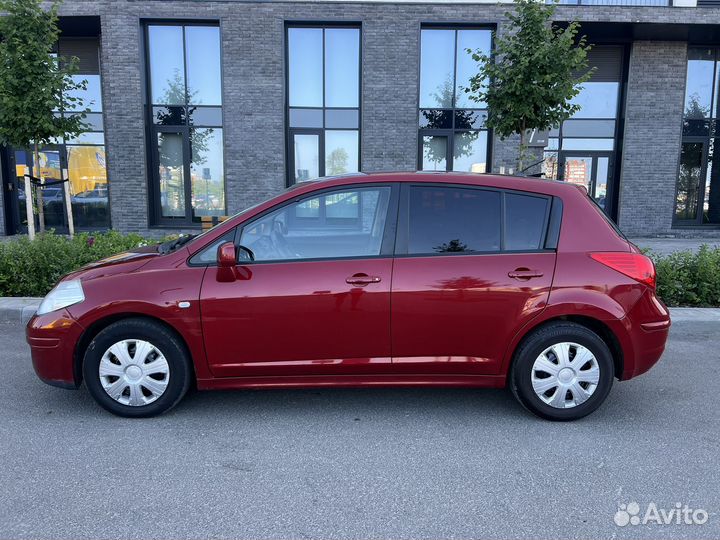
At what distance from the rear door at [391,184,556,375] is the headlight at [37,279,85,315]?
2238 mm

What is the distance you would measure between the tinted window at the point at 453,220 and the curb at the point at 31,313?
356 centimetres

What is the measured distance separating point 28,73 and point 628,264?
9.01 meters

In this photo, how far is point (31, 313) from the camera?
236 inches

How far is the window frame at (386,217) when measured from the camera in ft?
12.1

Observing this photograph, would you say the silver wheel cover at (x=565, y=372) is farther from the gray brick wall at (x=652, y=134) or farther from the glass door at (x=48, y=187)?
the glass door at (x=48, y=187)

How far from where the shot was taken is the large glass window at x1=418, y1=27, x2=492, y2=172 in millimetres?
13875

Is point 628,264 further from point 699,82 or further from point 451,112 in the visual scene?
point 699,82

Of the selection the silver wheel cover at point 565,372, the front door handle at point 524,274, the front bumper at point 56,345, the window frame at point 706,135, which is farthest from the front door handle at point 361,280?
the window frame at point 706,135

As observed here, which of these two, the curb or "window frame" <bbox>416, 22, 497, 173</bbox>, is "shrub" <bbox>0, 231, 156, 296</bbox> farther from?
"window frame" <bbox>416, 22, 497, 173</bbox>

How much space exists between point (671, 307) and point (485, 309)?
4231 millimetres

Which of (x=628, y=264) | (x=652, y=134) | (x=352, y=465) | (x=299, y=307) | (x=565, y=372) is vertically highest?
(x=652, y=134)

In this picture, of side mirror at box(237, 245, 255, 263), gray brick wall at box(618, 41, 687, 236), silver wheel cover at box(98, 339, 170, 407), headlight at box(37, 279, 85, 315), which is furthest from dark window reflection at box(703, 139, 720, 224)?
headlight at box(37, 279, 85, 315)

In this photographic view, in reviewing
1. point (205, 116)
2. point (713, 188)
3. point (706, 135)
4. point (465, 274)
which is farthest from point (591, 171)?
point (465, 274)

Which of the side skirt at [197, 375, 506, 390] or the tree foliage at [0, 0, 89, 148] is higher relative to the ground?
the tree foliage at [0, 0, 89, 148]
